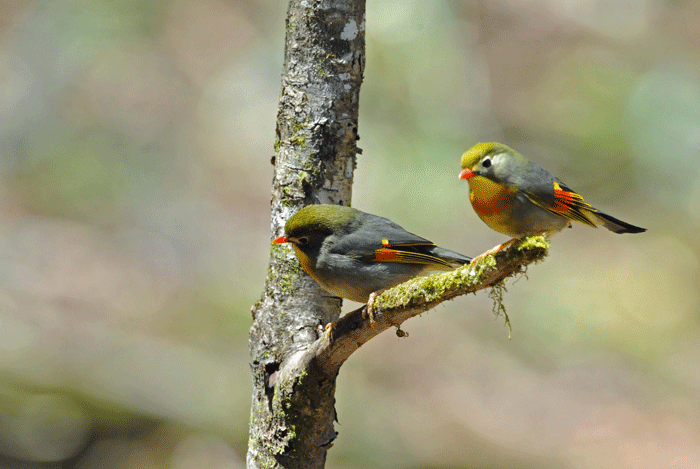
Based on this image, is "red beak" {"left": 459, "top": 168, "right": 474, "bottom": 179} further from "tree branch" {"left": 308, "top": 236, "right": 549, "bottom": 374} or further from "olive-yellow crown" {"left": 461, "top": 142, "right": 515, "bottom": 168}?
"tree branch" {"left": 308, "top": 236, "right": 549, "bottom": 374}

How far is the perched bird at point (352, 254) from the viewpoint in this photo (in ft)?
11.8

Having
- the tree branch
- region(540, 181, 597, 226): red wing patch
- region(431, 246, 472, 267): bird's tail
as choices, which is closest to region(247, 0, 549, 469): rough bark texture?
the tree branch

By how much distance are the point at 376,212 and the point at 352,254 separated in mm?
5621

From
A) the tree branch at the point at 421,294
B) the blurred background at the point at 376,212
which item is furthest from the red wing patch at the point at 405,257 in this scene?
the blurred background at the point at 376,212

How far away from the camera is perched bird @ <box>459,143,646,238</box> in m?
3.56

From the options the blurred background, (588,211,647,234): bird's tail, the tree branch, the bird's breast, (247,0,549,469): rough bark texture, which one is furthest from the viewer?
the blurred background

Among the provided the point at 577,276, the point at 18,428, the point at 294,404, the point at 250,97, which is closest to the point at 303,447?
the point at 294,404

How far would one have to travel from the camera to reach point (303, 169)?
3.69 m

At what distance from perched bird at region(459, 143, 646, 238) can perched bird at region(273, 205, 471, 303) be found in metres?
0.34

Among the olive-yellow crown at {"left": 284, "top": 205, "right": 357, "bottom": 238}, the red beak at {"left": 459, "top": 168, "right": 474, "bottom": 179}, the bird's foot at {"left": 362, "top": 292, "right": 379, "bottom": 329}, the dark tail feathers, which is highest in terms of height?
the red beak at {"left": 459, "top": 168, "right": 474, "bottom": 179}

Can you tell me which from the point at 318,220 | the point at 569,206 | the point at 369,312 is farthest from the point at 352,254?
the point at 569,206

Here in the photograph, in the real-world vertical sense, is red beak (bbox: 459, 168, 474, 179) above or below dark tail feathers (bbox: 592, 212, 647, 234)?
above

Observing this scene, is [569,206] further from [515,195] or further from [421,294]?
[421,294]

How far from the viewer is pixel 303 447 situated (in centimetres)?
347
